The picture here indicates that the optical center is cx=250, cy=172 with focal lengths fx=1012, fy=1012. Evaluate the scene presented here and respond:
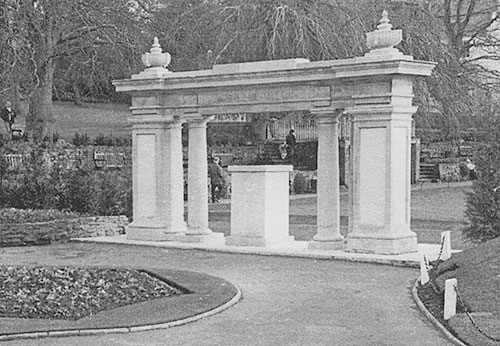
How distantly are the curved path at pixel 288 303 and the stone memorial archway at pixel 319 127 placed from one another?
1235 mm

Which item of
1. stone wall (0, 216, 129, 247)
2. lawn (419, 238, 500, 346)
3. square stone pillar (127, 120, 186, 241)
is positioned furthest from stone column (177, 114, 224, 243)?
lawn (419, 238, 500, 346)

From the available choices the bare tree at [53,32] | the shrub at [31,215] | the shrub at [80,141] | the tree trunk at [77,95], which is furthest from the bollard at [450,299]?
the tree trunk at [77,95]

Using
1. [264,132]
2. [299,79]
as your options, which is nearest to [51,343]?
[299,79]

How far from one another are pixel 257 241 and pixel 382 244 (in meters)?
2.77

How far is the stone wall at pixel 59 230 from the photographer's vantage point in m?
20.5

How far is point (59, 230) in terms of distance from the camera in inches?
829

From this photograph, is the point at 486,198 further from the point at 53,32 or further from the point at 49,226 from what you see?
the point at 53,32

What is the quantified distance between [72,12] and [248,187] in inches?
541

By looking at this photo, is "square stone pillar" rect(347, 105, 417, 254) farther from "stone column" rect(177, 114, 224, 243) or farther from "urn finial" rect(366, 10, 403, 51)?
"stone column" rect(177, 114, 224, 243)

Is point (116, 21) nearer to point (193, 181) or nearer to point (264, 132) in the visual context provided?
point (193, 181)

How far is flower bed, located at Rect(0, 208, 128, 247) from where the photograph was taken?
2056 centimetres

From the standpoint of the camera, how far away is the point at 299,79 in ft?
59.6

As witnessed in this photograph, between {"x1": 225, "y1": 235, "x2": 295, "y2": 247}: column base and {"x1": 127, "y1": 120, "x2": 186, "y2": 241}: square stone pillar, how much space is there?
165 centimetres

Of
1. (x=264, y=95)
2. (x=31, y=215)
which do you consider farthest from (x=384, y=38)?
(x=31, y=215)
